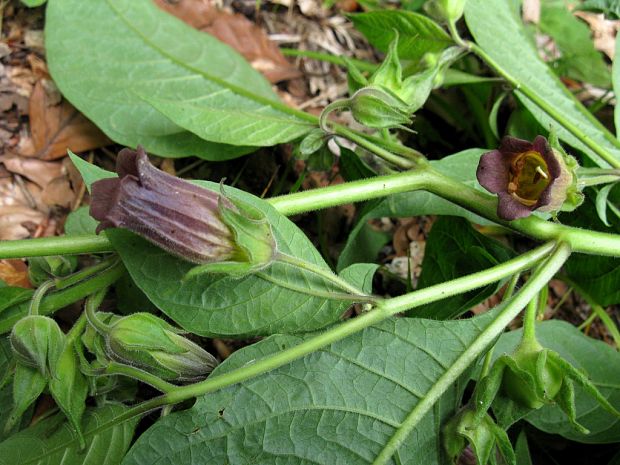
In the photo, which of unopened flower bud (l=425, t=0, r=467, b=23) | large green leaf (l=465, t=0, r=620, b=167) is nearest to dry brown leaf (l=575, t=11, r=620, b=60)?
large green leaf (l=465, t=0, r=620, b=167)

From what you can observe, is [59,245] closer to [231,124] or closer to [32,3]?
[231,124]

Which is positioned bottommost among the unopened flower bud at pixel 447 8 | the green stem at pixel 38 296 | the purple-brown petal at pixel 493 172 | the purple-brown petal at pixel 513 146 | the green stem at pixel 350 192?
the green stem at pixel 38 296

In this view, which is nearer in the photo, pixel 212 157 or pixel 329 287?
pixel 329 287

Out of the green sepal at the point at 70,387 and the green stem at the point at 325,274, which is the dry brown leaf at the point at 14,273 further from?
the green stem at the point at 325,274

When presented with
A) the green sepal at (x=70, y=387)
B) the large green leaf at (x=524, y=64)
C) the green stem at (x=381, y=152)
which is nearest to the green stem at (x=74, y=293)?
the green sepal at (x=70, y=387)

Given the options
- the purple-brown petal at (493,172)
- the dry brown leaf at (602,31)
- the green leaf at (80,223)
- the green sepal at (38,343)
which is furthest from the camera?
the dry brown leaf at (602,31)

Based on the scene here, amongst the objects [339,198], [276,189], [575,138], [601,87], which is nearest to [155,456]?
[339,198]

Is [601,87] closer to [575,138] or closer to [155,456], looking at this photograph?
[575,138]
